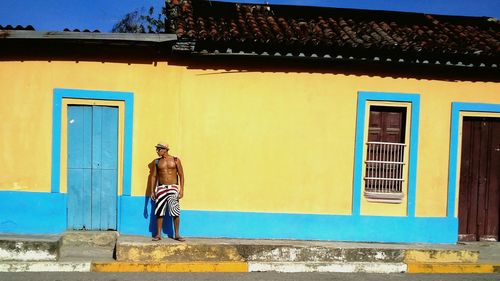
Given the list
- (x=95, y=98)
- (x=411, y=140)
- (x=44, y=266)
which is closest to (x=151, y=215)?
(x=44, y=266)

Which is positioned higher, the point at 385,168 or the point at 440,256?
the point at 385,168

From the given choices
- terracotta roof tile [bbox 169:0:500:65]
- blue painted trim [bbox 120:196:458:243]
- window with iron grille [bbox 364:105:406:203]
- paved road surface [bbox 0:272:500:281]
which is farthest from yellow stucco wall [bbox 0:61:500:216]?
paved road surface [bbox 0:272:500:281]

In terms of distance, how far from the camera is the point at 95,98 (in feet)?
22.3

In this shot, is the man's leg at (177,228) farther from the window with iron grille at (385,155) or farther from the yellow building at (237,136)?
the window with iron grille at (385,155)

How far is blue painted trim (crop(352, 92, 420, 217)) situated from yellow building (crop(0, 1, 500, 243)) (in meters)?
0.02

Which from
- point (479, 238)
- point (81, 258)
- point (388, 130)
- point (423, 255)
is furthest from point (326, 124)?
point (81, 258)

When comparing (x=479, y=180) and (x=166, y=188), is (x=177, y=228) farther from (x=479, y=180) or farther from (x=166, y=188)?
(x=479, y=180)

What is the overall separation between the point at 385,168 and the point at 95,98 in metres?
4.85

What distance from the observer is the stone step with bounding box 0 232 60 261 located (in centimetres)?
609

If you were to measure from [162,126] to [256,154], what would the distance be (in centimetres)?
157

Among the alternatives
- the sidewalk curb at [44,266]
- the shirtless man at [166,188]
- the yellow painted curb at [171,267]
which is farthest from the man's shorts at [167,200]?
the sidewalk curb at [44,266]

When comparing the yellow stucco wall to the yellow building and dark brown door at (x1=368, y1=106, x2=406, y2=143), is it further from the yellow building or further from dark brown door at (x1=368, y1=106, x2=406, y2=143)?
dark brown door at (x1=368, y1=106, x2=406, y2=143)

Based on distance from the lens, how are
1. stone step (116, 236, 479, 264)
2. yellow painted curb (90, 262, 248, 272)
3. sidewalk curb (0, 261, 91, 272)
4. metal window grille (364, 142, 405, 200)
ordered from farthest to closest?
metal window grille (364, 142, 405, 200) < stone step (116, 236, 479, 264) < yellow painted curb (90, 262, 248, 272) < sidewalk curb (0, 261, 91, 272)

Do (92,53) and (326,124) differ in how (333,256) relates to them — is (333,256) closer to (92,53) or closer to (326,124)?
(326,124)
